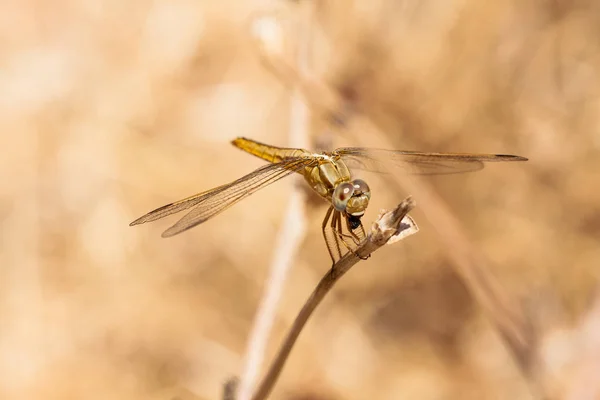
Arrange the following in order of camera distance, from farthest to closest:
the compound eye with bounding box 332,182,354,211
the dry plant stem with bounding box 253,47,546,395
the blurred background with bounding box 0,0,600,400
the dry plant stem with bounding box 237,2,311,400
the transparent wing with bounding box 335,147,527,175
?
A: the blurred background with bounding box 0,0,600,400 → the transparent wing with bounding box 335,147,527,175 → the compound eye with bounding box 332,182,354,211 → the dry plant stem with bounding box 253,47,546,395 → the dry plant stem with bounding box 237,2,311,400

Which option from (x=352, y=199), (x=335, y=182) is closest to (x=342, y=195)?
(x=352, y=199)

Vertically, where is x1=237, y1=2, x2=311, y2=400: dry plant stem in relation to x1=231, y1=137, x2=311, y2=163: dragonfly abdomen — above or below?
below

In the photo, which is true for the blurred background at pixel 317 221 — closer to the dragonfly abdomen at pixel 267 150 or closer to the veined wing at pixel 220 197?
the dragonfly abdomen at pixel 267 150

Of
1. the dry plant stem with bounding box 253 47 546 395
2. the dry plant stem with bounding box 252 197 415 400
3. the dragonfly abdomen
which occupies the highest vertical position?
the dragonfly abdomen

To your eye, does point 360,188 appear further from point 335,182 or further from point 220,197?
point 220,197

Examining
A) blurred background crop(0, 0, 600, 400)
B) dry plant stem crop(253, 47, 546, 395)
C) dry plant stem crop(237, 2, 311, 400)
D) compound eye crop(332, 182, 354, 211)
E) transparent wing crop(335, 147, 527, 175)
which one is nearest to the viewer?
dry plant stem crop(237, 2, 311, 400)

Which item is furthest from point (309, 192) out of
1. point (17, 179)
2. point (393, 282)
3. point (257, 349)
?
point (17, 179)

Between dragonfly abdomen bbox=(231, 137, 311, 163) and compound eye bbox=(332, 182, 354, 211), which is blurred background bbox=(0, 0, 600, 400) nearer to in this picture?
dragonfly abdomen bbox=(231, 137, 311, 163)

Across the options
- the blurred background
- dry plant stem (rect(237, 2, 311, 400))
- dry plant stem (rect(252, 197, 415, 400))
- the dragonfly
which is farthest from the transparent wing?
the blurred background
